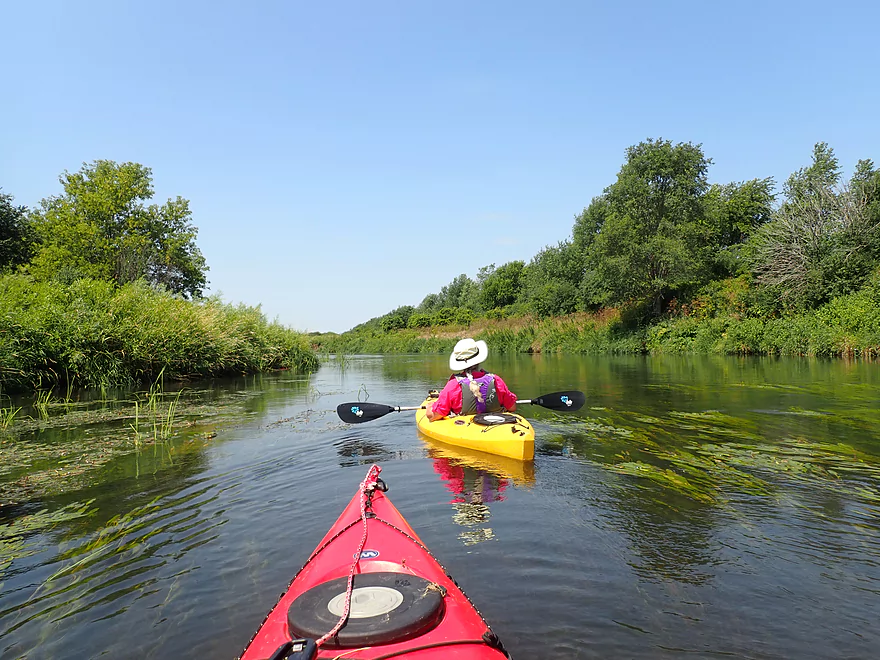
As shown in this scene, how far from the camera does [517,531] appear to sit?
4141 mm

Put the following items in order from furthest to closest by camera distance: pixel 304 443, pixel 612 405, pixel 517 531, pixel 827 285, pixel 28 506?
pixel 827 285
pixel 612 405
pixel 304 443
pixel 28 506
pixel 517 531

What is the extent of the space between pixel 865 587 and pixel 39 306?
15431mm

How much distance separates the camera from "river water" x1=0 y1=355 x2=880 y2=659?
2777 mm

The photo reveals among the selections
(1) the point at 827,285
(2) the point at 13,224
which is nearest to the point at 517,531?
(1) the point at 827,285

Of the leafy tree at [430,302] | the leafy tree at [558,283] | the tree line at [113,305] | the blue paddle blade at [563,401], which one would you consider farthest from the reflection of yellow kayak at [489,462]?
the leafy tree at [430,302]

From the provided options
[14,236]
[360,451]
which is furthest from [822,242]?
[14,236]

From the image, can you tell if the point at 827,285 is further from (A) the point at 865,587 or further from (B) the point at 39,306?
(B) the point at 39,306

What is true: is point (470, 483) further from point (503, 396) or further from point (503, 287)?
point (503, 287)

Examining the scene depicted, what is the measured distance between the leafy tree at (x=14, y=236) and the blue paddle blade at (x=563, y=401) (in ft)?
103

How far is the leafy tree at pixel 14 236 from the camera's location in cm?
2877

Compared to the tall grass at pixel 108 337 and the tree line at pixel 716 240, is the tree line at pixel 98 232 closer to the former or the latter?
the tall grass at pixel 108 337

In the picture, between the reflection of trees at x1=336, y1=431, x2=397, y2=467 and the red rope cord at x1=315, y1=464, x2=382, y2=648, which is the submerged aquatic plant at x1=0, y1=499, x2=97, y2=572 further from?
the reflection of trees at x1=336, y1=431, x2=397, y2=467

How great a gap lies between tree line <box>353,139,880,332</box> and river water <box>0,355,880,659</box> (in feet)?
61.6

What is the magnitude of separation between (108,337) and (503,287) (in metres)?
57.0
